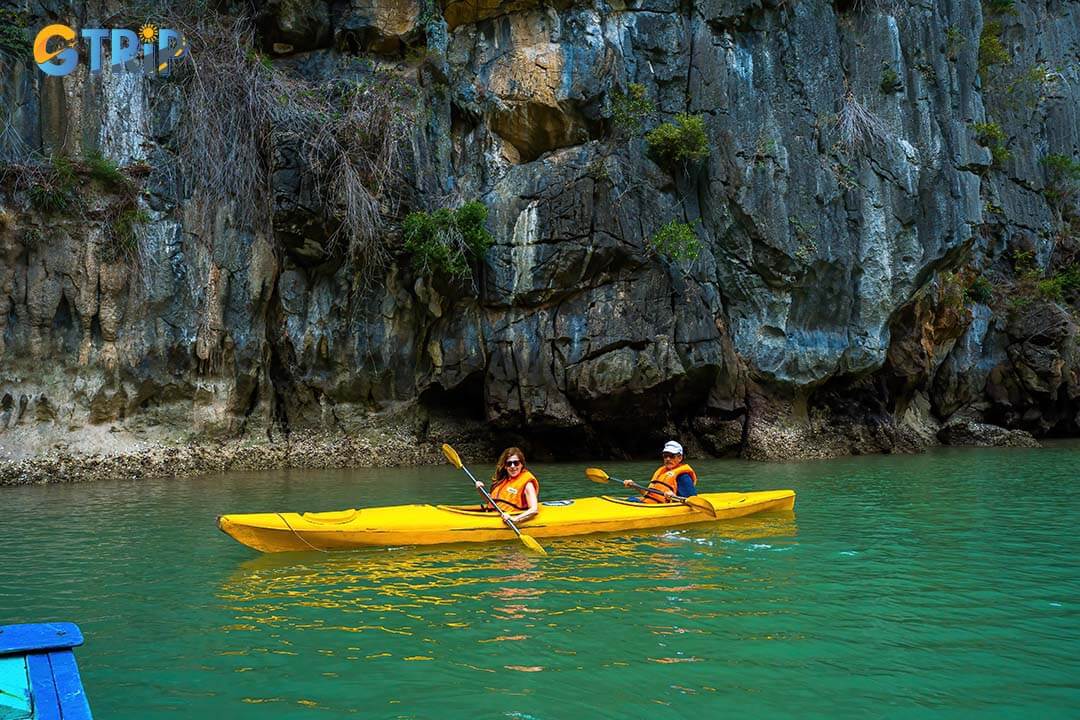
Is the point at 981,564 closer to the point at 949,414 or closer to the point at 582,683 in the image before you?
the point at 582,683

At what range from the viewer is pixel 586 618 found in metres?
4.85

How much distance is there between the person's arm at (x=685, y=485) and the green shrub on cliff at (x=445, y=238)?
7.02 metres

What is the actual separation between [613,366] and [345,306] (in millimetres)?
5217

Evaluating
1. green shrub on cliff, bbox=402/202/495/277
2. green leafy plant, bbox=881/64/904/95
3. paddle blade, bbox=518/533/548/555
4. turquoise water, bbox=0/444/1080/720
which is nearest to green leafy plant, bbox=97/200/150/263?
green shrub on cliff, bbox=402/202/495/277

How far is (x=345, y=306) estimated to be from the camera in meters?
15.4

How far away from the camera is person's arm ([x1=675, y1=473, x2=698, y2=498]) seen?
907cm

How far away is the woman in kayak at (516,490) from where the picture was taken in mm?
7695

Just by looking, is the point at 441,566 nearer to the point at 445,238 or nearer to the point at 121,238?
the point at 445,238

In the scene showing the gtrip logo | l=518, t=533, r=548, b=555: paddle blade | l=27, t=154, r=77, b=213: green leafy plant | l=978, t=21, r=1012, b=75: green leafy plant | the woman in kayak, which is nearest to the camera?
l=518, t=533, r=548, b=555: paddle blade

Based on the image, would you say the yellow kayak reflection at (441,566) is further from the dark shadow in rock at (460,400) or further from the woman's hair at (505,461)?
the dark shadow in rock at (460,400)

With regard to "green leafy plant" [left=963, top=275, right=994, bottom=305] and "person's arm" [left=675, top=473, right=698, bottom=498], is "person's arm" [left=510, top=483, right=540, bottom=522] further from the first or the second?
"green leafy plant" [left=963, top=275, right=994, bottom=305]

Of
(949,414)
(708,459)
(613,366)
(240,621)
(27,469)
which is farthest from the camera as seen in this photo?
(949,414)

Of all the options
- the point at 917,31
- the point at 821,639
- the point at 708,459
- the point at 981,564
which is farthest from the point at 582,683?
the point at 917,31

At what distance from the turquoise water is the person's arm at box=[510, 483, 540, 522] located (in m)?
0.33
